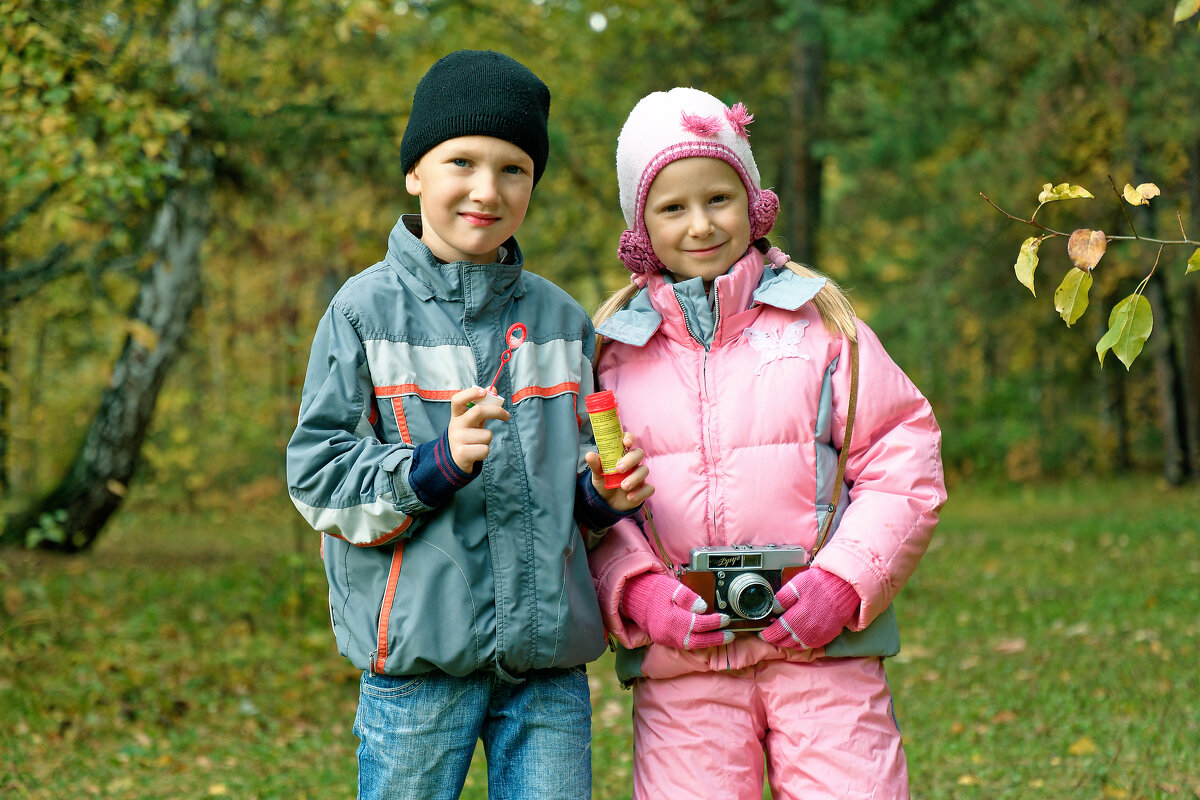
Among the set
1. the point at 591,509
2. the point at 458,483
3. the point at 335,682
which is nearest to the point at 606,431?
the point at 591,509

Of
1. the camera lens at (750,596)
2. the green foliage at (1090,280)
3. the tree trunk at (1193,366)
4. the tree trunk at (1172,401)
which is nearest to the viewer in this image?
the green foliage at (1090,280)

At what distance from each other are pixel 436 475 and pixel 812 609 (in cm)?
82

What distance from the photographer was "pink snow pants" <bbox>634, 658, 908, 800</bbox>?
2.29 m

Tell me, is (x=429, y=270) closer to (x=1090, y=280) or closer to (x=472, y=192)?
(x=472, y=192)

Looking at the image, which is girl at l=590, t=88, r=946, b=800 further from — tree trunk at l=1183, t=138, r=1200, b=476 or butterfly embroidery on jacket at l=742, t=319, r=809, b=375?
tree trunk at l=1183, t=138, r=1200, b=476

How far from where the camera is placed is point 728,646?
2.36 metres

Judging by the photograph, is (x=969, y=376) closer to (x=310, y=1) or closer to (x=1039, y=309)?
(x=1039, y=309)

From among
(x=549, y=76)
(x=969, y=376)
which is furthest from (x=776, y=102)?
(x=969, y=376)

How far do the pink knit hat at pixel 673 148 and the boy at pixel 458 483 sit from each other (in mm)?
279

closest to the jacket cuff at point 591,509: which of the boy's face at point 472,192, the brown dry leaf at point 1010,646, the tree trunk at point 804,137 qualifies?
the boy's face at point 472,192

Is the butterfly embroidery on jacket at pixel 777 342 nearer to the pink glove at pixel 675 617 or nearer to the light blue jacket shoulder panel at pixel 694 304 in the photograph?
the light blue jacket shoulder panel at pixel 694 304

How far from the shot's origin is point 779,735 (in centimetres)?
238

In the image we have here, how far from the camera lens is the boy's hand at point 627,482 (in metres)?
2.18

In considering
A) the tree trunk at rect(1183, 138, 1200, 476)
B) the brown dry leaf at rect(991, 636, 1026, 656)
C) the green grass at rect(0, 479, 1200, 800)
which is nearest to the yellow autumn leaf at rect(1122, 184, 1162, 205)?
the green grass at rect(0, 479, 1200, 800)
